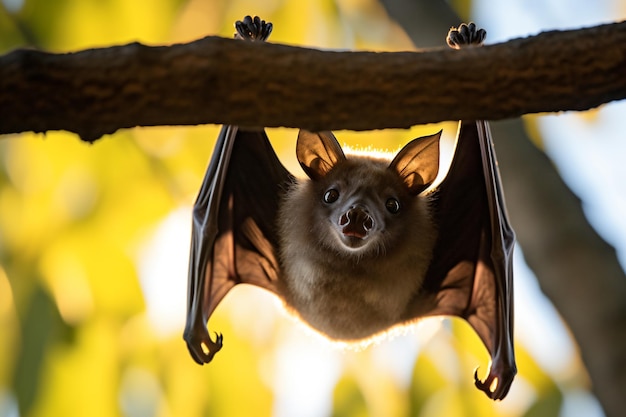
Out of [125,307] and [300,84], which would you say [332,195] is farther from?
[300,84]

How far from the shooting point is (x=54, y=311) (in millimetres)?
5348

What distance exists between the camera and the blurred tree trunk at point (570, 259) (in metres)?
4.77

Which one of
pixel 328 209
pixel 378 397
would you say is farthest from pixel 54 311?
pixel 378 397

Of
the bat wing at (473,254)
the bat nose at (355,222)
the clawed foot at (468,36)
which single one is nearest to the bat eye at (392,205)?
the bat wing at (473,254)

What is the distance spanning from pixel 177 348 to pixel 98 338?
1.92 ft

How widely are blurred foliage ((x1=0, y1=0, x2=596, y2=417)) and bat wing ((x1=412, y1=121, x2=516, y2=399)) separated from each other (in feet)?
2.20

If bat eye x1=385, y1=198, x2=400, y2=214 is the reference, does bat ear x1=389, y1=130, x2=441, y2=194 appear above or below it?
above

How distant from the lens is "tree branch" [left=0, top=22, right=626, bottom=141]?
102 inches

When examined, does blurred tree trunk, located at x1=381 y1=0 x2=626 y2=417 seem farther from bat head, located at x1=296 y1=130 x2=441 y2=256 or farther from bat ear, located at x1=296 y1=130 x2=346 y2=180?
bat ear, located at x1=296 y1=130 x2=346 y2=180

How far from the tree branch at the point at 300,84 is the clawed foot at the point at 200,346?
79.1 inches

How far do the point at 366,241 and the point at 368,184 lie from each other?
0.41 metres

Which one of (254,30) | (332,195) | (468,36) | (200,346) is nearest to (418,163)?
(332,195)

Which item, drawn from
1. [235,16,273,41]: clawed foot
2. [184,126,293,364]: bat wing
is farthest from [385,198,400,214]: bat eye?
[235,16,273,41]: clawed foot

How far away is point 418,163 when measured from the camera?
4.89m
